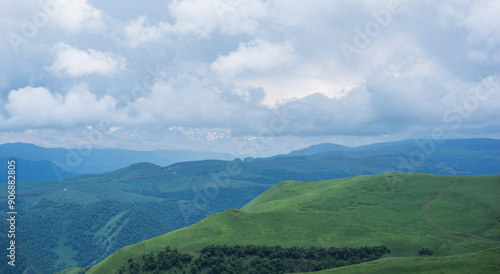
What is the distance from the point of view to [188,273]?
468ft

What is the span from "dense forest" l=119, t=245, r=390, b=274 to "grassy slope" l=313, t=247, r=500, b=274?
85.3 feet

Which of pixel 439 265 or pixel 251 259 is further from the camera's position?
pixel 251 259

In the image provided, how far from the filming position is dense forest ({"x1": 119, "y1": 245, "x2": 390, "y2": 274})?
143 meters

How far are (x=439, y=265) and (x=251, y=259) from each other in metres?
77.1

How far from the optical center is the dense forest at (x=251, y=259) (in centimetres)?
14338

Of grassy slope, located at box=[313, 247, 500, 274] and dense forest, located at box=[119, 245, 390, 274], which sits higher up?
grassy slope, located at box=[313, 247, 500, 274]

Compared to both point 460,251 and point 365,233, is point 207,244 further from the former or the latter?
point 460,251

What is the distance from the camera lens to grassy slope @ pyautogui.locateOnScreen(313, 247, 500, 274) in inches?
4131

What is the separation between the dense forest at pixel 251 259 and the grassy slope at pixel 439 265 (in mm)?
26007

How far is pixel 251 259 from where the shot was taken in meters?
152

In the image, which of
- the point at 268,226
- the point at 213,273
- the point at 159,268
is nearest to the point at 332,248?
the point at 268,226

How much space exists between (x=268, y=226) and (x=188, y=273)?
6818cm

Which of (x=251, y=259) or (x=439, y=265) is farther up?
(x=439, y=265)

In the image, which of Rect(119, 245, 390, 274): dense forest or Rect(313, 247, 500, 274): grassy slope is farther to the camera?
Rect(119, 245, 390, 274): dense forest
